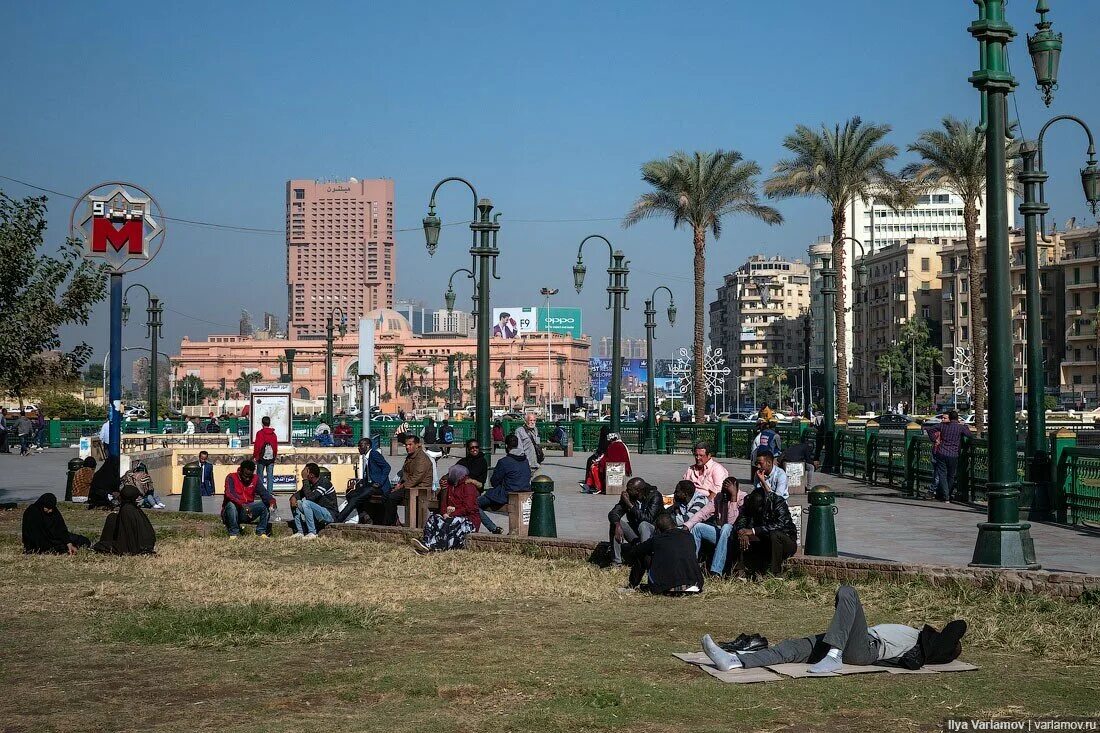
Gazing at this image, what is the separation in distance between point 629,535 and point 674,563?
157 cm

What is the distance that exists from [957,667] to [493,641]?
10.1 ft

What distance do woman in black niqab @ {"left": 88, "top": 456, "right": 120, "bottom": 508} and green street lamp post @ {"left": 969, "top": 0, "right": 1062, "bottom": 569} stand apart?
46.2 ft

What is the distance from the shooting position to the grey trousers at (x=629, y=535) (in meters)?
12.2

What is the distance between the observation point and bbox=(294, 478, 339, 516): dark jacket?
55.8ft

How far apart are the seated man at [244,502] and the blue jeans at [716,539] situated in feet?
22.2

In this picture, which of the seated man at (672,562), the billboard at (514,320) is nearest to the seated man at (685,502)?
the seated man at (672,562)

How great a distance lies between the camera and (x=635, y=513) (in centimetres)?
1257

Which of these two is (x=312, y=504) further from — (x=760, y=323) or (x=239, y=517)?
(x=760, y=323)

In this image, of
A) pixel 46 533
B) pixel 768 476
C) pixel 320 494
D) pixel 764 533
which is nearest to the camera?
pixel 764 533

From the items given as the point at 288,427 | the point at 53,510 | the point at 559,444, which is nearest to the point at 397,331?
the point at 559,444

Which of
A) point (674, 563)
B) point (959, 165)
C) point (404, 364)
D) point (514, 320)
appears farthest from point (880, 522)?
point (404, 364)

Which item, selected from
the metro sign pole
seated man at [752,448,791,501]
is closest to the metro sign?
the metro sign pole

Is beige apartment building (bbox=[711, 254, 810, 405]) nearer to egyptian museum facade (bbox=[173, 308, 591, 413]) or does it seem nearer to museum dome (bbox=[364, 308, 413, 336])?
egyptian museum facade (bbox=[173, 308, 591, 413])

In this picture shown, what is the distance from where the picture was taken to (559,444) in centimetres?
4291
